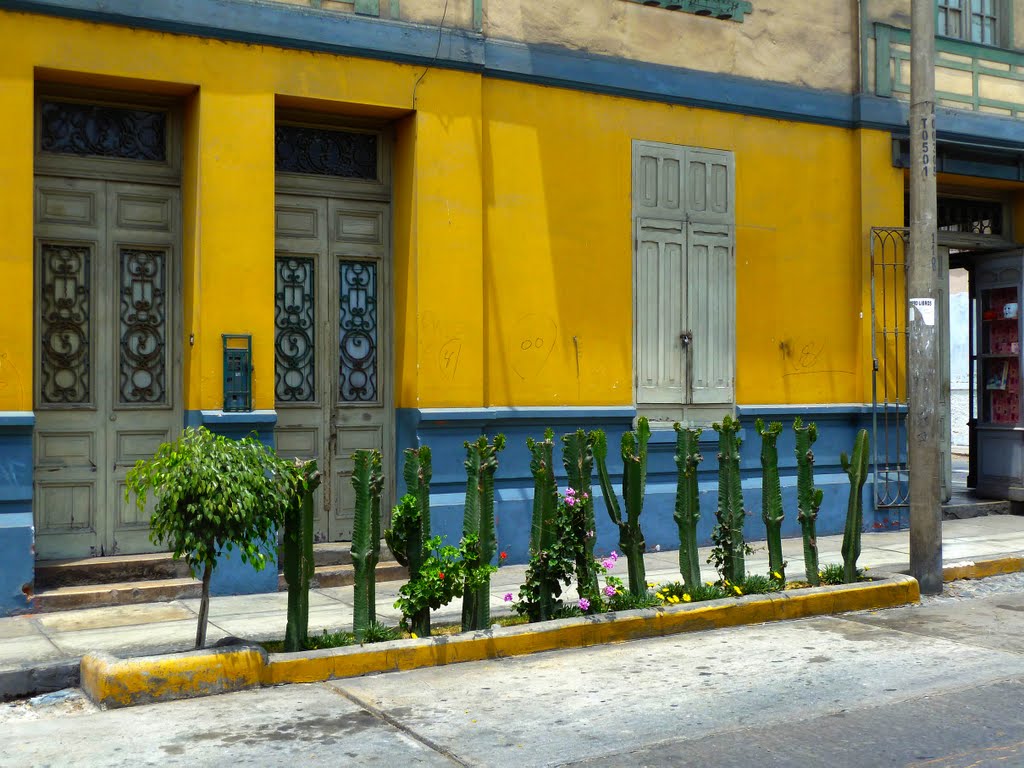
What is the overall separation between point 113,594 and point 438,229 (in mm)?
3913

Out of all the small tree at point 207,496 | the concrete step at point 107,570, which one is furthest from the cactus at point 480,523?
the concrete step at point 107,570

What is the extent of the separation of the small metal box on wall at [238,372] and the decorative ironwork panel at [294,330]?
56 centimetres

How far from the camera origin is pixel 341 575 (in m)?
9.27

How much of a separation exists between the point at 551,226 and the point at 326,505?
3203mm

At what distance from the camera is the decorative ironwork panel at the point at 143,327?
8.94 m

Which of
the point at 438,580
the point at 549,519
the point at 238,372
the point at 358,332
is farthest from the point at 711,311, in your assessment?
the point at 438,580

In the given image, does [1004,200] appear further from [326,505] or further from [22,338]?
[22,338]

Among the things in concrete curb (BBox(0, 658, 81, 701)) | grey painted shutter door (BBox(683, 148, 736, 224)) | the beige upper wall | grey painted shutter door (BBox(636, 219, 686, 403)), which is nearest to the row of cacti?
concrete curb (BBox(0, 658, 81, 701))

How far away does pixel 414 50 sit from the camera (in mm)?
9609

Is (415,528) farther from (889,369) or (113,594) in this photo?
(889,369)

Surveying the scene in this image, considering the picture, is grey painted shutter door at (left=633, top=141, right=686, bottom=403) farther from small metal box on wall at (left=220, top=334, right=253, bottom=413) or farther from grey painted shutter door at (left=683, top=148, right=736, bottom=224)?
small metal box on wall at (left=220, top=334, right=253, bottom=413)

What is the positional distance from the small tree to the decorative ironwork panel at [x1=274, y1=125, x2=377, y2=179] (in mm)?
3915

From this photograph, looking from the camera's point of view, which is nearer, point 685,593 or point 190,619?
point 190,619

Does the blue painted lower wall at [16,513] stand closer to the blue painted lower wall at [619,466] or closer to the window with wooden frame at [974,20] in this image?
the blue painted lower wall at [619,466]
